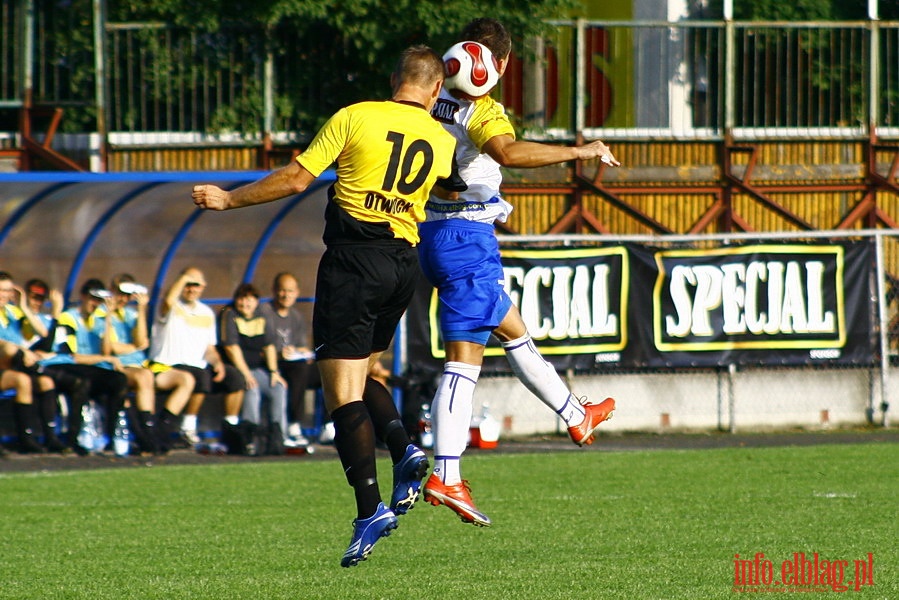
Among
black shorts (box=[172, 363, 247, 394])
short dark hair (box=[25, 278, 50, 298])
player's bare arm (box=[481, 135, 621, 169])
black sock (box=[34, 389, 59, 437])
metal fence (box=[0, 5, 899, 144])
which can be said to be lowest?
black sock (box=[34, 389, 59, 437])

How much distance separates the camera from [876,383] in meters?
16.7

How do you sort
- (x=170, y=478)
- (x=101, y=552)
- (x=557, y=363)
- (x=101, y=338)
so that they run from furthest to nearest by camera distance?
(x=557, y=363)
(x=101, y=338)
(x=170, y=478)
(x=101, y=552)

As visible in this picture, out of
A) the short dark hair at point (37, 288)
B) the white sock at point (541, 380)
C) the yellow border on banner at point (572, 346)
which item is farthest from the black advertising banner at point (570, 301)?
the white sock at point (541, 380)

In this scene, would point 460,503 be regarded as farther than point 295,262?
No

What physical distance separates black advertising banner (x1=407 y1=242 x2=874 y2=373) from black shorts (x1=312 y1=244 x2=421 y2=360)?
8915 millimetres

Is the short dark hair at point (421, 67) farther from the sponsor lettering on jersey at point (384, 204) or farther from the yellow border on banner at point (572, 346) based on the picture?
the yellow border on banner at point (572, 346)

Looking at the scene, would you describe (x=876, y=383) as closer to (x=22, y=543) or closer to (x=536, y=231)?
(x=536, y=231)

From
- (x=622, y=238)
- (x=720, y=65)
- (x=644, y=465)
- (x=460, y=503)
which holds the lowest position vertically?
(x=644, y=465)

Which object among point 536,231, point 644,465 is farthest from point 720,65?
point 644,465

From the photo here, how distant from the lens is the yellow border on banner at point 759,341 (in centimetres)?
1627

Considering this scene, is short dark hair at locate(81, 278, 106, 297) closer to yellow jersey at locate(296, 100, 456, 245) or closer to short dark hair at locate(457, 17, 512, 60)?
short dark hair at locate(457, 17, 512, 60)

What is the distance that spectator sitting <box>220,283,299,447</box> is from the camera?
14.8 m

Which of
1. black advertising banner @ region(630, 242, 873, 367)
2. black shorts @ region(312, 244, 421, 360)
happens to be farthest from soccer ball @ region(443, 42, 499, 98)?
black advertising banner @ region(630, 242, 873, 367)

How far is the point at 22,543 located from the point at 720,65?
13.0m
